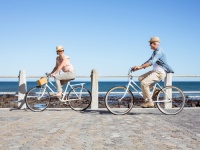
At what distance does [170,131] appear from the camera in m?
5.59

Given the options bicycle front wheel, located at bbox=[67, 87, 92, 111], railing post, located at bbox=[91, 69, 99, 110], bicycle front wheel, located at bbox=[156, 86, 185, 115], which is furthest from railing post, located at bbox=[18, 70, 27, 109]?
bicycle front wheel, located at bbox=[156, 86, 185, 115]

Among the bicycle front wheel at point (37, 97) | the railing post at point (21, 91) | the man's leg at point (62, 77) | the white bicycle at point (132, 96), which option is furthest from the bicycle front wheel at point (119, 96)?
the railing post at point (21, 91)

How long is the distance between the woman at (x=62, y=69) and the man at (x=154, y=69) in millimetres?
2034

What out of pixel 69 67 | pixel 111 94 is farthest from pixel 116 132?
pixel 69 67

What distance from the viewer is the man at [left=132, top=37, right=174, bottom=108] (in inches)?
312

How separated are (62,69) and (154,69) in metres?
2.76

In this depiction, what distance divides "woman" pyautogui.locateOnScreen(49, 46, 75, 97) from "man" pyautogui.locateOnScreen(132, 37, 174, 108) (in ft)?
6.67

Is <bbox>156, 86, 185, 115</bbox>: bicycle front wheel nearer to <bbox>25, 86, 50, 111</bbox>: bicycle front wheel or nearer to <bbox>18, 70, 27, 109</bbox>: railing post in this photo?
<bbox>25, 86, 50, 111</bbox>: bicycle front wheel

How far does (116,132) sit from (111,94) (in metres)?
2.86

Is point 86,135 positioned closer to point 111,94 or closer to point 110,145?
point 110,145

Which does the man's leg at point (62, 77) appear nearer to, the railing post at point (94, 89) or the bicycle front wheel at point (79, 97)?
the bicycle front wheel at point (79, 97)

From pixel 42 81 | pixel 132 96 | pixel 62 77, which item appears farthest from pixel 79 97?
pixel 132 96

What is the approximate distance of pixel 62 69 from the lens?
912 cm

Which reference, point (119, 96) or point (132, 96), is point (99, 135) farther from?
point (132, 96)
